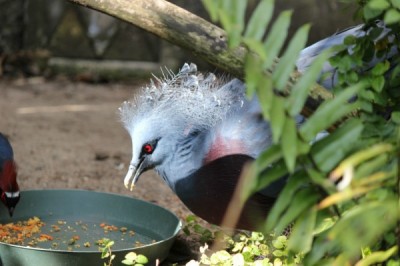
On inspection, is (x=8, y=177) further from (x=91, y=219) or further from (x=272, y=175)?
(x=272, y=175)

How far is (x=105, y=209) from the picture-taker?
322 cm

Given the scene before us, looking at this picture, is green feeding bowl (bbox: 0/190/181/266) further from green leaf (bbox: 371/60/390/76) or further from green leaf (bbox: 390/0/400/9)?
green leaf (bbox: 390/0/400/9)

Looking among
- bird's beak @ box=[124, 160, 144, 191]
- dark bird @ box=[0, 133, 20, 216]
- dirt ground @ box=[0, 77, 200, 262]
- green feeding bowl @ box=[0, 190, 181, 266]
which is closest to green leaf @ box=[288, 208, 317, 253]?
bird's beak @ box=[124, 160, 144, 191]

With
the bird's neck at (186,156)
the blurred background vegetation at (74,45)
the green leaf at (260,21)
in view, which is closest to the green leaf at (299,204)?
the green leaf at (260,21)

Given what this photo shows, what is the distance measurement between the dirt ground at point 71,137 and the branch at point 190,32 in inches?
43.2

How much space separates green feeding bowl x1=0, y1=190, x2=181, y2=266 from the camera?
9.76ft

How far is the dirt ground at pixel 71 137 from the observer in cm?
403

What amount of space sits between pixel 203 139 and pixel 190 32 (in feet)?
2.32

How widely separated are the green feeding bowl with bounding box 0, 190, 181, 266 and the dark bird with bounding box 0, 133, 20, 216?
70mm

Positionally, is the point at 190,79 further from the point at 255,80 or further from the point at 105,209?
the point at 255,80

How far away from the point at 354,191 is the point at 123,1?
0.88 m

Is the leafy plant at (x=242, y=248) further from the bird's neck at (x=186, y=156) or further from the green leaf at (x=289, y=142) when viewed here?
the green leaf at (x=289, y=142)

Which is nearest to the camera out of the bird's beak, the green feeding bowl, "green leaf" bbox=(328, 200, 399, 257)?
"green leaf" bbox=(328, 200, 399, 257)

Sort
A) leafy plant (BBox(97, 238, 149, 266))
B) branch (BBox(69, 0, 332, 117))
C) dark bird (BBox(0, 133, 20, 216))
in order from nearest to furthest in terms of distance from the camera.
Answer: branch (BBox(69, 0, 332, 117)) < leafy plant (BBox(97, 238, 149, 266)) < dark bird (BBox(0, 133, 20, 216))
